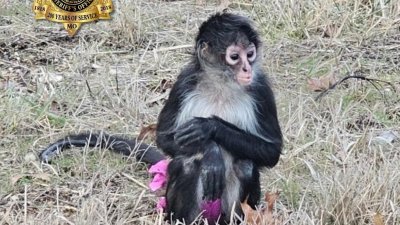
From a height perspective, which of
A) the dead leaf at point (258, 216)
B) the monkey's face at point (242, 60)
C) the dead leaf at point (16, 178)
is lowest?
the dead leaf at point (16, 178)

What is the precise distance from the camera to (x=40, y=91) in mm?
4910

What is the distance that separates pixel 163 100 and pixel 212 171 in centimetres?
149

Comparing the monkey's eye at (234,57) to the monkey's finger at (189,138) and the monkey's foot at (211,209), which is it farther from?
the monkey's foot at (211,209)

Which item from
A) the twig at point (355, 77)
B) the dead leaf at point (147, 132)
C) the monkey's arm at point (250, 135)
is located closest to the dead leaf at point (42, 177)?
the dead leaf at point (147, 132)

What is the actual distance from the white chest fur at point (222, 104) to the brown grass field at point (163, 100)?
1.22 ft

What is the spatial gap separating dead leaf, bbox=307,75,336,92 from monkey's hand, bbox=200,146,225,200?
156 cm

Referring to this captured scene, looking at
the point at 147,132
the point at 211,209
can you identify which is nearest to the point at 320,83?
the point at 147,132

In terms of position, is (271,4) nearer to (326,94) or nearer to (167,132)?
(326,94)

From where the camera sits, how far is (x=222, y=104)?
374 cm

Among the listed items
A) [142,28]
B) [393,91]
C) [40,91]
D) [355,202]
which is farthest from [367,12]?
[355,202]

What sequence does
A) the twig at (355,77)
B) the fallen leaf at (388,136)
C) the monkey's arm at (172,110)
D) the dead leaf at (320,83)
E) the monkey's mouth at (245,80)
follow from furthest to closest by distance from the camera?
1. the dead leaf at (320,83)
2. the twig at (355,77)
3. the fallen leaf at (388,136)
4. the monkey's arm at (172,110)
5. the monkey's mouth at (245,80)

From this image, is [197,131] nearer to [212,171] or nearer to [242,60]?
[212,171]

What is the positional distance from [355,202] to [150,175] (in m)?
0.97

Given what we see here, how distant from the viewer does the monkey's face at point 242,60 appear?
3.56 m
